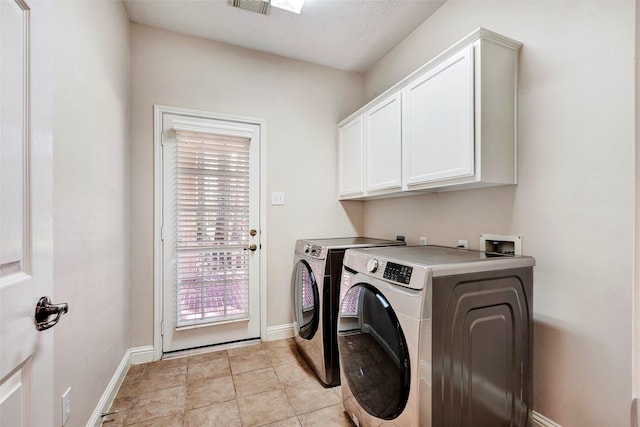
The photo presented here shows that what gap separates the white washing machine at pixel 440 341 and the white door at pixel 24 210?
1161 millimetres

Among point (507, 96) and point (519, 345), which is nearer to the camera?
point (519, 345)

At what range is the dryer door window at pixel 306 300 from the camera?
6.51ft

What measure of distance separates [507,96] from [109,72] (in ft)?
7.82

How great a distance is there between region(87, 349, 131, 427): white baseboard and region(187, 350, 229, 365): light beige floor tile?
0.43 meters

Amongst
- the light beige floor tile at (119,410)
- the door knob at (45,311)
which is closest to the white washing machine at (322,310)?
the light beige floor tile at (119,410)

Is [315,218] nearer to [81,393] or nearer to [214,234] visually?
[214,234]

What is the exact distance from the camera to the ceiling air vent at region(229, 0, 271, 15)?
1.94 m

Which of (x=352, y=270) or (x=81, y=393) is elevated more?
(x=352, y=270)

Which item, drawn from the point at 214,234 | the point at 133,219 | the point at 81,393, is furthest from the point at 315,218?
the point at 81,393

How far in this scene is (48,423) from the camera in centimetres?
76

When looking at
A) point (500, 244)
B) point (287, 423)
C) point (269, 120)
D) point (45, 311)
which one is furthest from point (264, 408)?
point (269, 120)

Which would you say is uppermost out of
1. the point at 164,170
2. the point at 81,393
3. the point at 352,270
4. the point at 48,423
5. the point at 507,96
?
the point at 507,96

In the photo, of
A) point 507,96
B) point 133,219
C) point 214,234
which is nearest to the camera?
point 507,96

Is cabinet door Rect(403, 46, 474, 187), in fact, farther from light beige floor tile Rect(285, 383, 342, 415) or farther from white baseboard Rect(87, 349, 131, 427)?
white baseboard Rect(87, 349, 131, 427)
